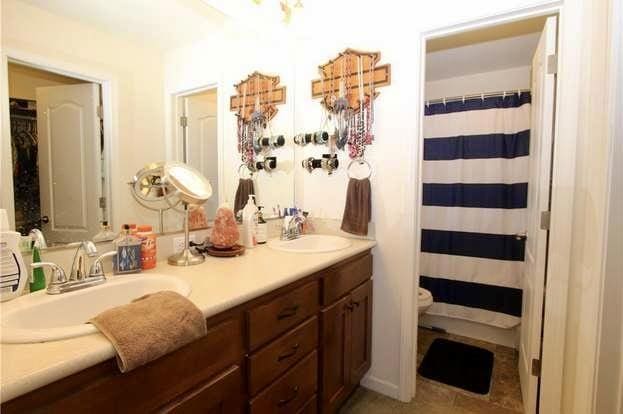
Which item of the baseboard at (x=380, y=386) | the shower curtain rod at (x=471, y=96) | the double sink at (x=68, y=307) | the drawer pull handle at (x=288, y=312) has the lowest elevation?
the baseboard at (x=380, y=386)

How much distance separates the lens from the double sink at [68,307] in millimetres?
677

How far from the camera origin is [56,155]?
3.48ft

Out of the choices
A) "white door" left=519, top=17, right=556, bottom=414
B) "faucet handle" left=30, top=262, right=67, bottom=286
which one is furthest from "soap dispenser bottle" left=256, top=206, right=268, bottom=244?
"white door" left=519, top=17, right=556, bottom=414

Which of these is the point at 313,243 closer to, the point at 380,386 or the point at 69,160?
the point at 380,386

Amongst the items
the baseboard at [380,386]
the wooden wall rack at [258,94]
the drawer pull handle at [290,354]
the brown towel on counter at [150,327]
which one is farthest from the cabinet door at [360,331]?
the wooden wall rack at [258,94]

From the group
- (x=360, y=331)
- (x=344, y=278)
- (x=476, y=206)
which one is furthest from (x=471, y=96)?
(x=360, y=331)

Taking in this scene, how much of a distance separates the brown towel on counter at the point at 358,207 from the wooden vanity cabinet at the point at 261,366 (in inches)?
6.4

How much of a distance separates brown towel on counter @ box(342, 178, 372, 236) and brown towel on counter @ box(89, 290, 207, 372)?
1152 millimetres

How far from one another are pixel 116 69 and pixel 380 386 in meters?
2.05

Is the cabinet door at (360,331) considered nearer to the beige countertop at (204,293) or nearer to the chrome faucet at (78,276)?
the beige countertop at (204,293)

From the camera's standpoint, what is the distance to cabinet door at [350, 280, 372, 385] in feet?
5.37

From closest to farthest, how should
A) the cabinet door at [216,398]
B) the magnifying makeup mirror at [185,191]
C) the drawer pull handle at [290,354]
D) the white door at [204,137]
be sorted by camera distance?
the cabinet door at [216,398] → the drawer pull handle at [290,354] → the magnifying makeup mirror at [185,191] → the white door at [204,137]

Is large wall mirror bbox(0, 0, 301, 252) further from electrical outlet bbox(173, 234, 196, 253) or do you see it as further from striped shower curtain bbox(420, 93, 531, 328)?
striped shower curtain bbox(420, 93, 531, 328)

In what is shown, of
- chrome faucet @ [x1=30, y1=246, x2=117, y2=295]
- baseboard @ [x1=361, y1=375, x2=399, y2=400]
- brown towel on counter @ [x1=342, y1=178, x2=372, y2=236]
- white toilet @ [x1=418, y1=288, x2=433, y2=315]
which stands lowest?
baseboard @ [x1=361, y1=375, x2=399, y2=400]
